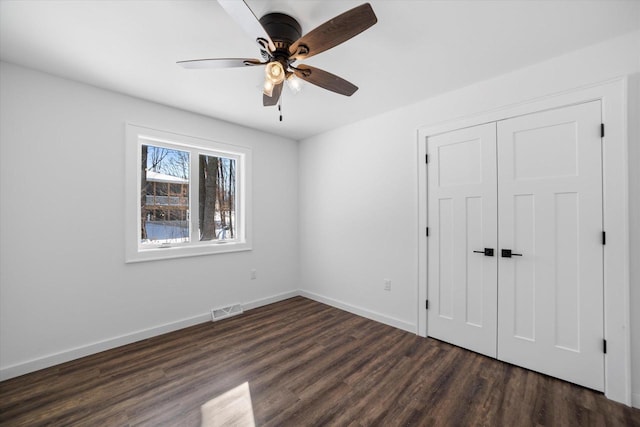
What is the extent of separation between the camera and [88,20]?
1689 millimetres

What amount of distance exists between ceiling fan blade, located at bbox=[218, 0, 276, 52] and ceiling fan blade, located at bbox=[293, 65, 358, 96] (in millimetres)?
321

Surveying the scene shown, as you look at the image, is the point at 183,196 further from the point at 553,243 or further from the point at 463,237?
the point at 553,243

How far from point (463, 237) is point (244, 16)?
8.32 feet

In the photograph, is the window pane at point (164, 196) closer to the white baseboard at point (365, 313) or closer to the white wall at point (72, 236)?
the white wall at point (72, 236)

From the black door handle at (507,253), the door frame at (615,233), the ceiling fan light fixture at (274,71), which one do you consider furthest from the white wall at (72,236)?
the door frame at (615,233)

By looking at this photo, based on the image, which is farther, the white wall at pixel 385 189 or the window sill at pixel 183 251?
the window sill at pixel 183 251

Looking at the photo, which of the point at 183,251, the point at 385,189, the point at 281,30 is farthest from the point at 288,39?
the point at 183,251

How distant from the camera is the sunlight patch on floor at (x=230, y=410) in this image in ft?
5.41

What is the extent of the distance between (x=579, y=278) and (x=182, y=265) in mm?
3837

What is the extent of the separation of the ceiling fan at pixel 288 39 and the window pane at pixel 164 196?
5.68 ft

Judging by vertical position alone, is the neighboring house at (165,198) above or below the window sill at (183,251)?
above

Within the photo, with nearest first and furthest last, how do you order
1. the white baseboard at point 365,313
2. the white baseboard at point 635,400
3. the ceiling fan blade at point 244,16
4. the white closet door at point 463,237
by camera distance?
the ceiling fan blade at point 244,16, the white baseboard at point 635,400, the white closet door at point 463,237, the white baseboard at point 365,313

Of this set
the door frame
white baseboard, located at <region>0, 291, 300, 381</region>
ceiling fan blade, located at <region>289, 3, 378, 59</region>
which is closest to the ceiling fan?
ceiling fan blade, located at <region>289, 3, 378, 59</region>

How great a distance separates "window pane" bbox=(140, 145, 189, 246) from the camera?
2.96 metres
